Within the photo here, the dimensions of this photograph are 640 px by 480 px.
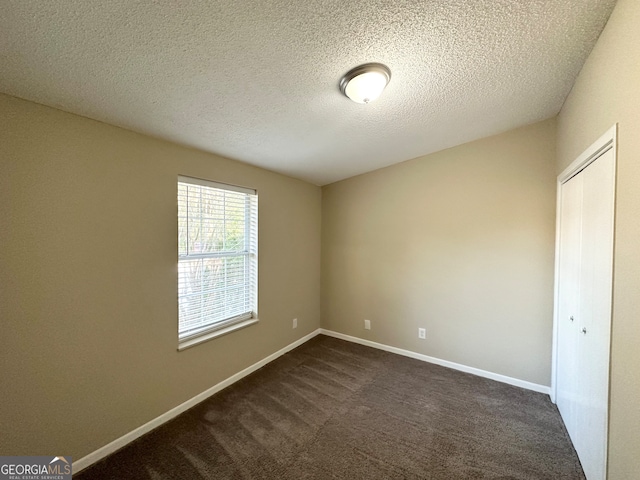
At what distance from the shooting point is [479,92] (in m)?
1.81

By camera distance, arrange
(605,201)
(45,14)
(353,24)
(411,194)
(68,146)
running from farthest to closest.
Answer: (411,194), (68,146), (605,201), (353,24), (45,14)

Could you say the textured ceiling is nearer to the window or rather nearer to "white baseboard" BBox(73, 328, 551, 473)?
the window

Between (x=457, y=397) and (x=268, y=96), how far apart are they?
294cm

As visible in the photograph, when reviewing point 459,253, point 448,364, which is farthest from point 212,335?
point 459,253

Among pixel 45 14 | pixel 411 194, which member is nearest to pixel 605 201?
pixel 411 194

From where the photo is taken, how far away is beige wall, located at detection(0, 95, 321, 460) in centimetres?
137

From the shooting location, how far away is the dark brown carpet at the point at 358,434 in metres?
1.61

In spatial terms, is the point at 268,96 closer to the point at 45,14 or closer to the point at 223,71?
the point at 223,71

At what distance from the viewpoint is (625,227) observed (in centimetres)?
111

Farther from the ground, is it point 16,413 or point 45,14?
point 45,14

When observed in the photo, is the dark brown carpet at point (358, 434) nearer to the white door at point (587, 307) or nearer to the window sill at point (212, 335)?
the white door at point (587, 307)

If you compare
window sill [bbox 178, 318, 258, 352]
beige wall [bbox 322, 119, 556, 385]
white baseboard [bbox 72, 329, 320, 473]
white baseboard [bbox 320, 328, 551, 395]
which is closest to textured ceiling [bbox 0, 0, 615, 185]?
beige wall [bbox 322, 119, 556, 385]

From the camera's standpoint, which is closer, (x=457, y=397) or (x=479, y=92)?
(x=479, y=92)

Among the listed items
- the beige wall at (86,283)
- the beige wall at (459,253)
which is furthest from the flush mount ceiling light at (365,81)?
the beige wall at (459,253)
